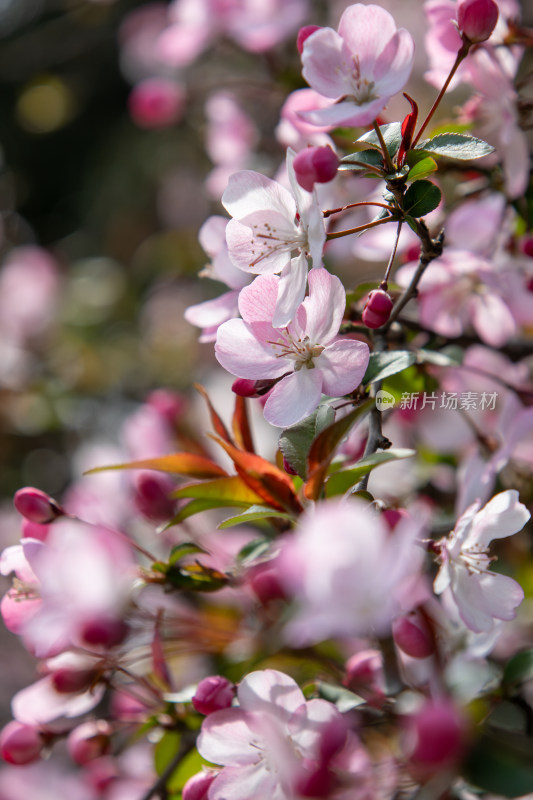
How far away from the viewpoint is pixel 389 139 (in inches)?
25.9

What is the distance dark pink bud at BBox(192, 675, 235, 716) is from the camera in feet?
2.13

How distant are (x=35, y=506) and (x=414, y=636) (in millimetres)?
372

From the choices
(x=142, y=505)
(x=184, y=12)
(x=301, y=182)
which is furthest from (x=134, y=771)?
(x=184, y=12)

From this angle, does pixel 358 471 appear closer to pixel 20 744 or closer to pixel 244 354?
pixel 244 354

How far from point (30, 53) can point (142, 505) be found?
2.66 meters

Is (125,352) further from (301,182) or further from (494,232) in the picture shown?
(301,182)

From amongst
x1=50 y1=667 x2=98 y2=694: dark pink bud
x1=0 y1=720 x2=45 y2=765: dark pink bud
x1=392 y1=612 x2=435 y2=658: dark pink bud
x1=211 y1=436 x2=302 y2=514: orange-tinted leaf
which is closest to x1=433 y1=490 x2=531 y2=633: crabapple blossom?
x1=392 y1=612 x2=435 y2=658: dark pink bud

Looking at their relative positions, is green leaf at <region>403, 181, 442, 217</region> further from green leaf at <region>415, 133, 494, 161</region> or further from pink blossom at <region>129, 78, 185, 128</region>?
pink blossom at <region>129, 78, 185, 128</region>

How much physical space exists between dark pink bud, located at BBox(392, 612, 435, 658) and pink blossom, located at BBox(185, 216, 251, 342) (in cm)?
33

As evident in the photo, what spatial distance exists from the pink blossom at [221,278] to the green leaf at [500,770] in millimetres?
443

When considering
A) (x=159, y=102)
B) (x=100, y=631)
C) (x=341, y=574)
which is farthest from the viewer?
(x=159, y=102)

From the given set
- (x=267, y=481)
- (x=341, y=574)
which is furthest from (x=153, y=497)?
(x=341, y=574)

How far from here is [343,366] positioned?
63 cm

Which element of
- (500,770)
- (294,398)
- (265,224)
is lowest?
(500,770)
